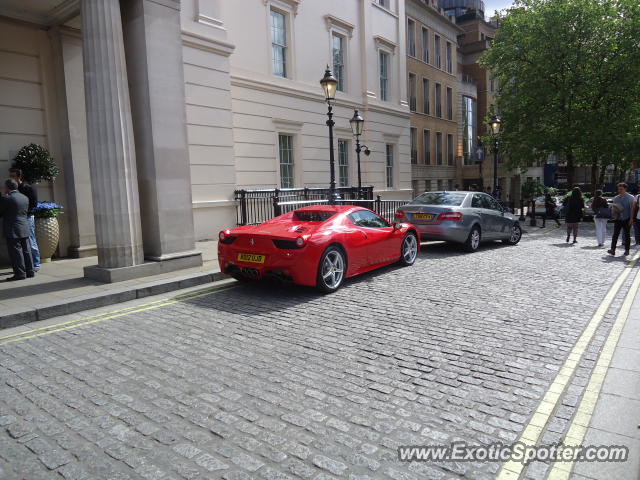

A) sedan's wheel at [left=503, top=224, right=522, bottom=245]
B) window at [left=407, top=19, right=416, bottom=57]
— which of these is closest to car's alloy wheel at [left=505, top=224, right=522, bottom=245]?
sedan's wheel at [left=503, top=224, right=522, bottom=245]

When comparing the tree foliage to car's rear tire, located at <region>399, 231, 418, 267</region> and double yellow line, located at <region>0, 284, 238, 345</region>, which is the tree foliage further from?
double yellow line, located at <region>0, 284, 238, 345</region>


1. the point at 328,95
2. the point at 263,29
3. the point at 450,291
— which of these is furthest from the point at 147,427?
the point at 263,29

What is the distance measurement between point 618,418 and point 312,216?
17.7 feet

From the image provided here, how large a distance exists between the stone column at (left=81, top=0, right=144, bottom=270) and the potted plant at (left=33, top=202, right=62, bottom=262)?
249cm

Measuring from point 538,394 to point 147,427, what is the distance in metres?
2.97

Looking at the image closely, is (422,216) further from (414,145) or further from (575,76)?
(414,145)

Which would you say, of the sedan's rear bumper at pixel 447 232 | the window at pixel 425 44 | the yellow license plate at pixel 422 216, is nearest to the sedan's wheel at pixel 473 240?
the sedan's rear bumper at pixel 447 232

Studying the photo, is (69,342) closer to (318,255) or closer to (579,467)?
(318,255)

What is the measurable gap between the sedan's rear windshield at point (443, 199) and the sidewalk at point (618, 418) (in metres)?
7.07

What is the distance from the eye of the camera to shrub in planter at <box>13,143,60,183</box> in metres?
9.54

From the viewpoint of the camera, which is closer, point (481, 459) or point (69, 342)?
point (481, 459)

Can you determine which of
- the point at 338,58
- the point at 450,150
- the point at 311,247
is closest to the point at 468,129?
the point at 450,150

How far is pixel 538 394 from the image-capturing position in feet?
11.8

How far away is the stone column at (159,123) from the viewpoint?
837cm
